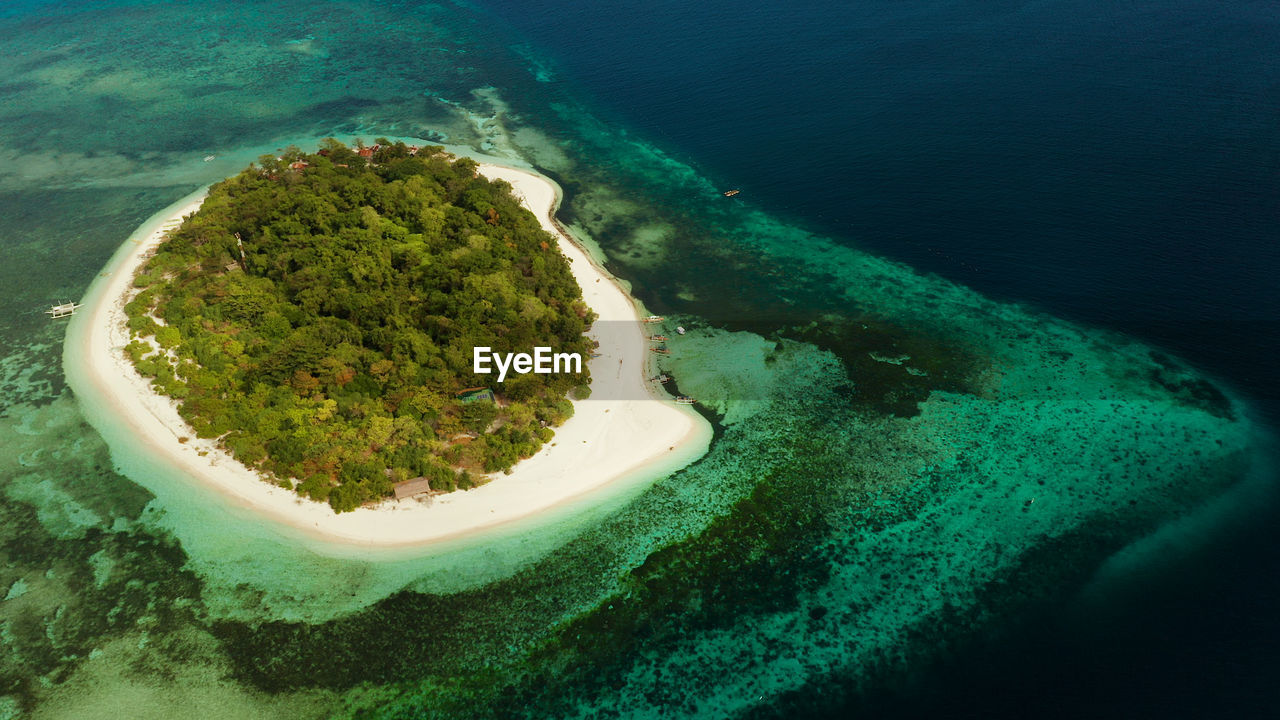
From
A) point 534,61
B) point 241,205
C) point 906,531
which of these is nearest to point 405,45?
point 534,61

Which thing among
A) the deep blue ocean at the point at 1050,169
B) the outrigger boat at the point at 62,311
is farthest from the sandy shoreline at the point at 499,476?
the deep blue ocean at the point at 1050,169

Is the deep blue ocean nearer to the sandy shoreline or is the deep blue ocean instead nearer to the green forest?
the sandy shoreline

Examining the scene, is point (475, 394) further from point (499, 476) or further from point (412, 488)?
point (412, 488)

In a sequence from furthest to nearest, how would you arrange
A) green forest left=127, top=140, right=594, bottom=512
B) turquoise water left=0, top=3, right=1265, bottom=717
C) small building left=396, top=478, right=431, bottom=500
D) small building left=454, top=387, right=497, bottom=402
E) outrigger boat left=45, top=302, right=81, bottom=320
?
outrigger boat left=45, top=302, right=81, bottom=320, small building left=454, top=387, right=497, bottom=402, green forest left=127, top=140, right=594, bottom=512, small building left=396, top=478, right=431, bottom=500, turquoise water left=0, top=3, right=1265, bottom=717

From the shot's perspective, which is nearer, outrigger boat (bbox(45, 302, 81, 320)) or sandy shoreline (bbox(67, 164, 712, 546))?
sandy shoreline (bbox(67, 164, 712, 546))

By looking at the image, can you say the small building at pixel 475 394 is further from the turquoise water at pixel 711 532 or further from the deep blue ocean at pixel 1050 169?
the deep blue ocean at pixel 1050 169

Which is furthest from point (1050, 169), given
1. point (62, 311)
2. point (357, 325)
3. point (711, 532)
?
point (62, 311)

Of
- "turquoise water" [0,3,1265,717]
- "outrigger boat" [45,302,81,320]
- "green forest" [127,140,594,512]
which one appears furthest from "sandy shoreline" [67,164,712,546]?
"turquoise water" [0,3,1265,717]
